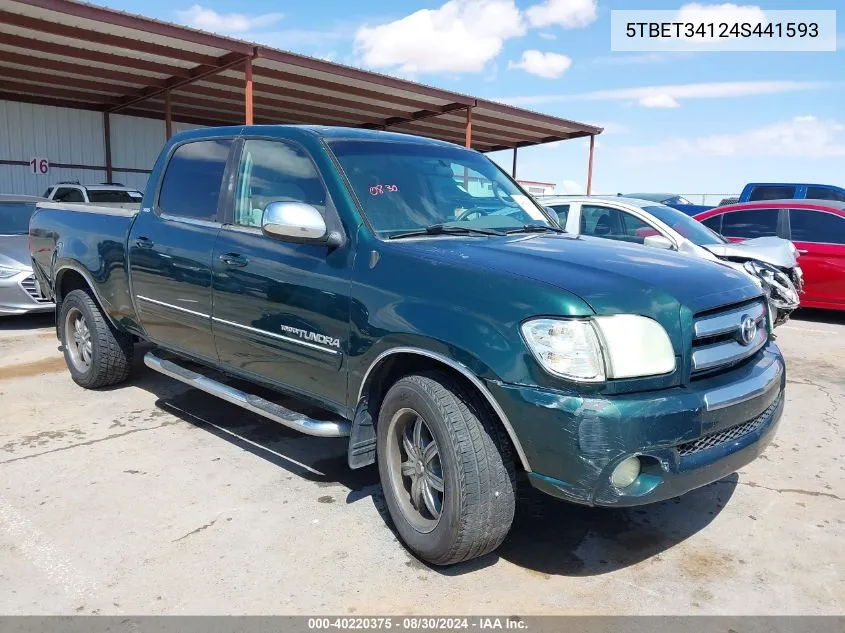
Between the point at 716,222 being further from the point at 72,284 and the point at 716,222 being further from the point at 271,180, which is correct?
the point at 72,284

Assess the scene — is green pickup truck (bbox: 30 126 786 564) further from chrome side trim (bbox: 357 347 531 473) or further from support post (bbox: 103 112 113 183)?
support post (bbox: 103 112 113 183)

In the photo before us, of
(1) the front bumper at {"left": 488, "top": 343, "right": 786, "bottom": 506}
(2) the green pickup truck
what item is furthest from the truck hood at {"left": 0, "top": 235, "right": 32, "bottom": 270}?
(1) the front bumper at {"left": 488, "top": 343, "right": 786, "bottom": 506}

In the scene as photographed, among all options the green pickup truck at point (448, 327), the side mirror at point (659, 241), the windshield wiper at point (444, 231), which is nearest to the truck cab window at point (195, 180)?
the green pickup truck at point (448, 327)

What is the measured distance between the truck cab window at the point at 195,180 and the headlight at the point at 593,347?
242cm

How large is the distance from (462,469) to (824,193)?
46.0 ft

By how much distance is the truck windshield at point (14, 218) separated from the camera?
28.8ft

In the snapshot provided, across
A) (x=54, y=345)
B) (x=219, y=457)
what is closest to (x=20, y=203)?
(x=54, y=345)

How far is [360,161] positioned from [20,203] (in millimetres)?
7779

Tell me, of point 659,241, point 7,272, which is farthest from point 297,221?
point 7,272

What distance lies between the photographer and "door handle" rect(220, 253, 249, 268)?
146 inches

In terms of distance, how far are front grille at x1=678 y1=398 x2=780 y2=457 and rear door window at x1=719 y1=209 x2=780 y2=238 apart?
7649 millimetres

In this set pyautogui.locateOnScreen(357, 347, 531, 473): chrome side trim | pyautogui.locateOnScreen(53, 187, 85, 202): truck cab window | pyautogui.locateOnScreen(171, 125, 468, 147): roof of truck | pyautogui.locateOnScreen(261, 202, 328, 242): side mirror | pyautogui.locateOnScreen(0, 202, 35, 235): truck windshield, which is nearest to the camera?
pyautogui.locateOnScreen(357, 347, 531, 473): chrome side trim

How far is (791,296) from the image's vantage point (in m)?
7.19

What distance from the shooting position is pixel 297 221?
320 cm
